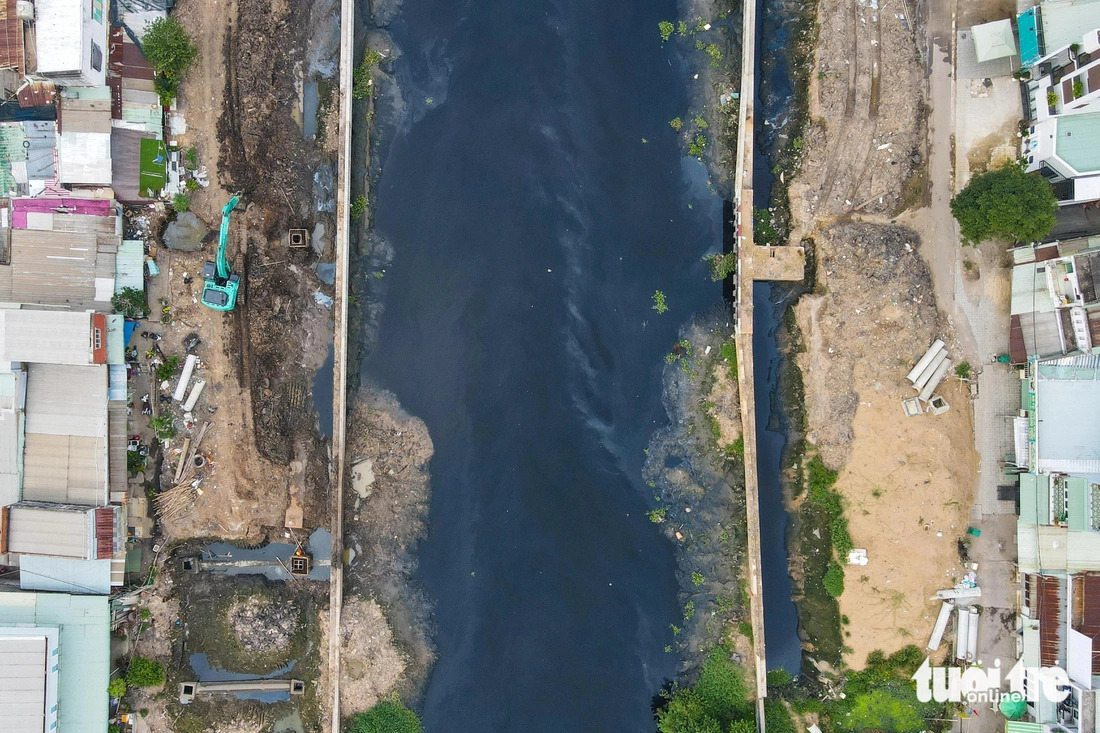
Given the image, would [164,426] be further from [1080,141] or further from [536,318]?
[1080,141]

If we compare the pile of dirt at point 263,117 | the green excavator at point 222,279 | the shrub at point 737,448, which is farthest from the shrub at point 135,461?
the shrub at point 737,448

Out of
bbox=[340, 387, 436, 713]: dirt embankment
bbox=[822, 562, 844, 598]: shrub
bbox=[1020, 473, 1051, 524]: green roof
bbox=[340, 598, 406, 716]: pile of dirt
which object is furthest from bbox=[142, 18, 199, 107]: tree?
bbox=[1020, 473, 1051, 524]: green roof

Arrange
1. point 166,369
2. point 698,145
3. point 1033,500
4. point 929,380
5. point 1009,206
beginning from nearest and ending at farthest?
1. point 1009,206
2. point 1033,500
3. point 929,380
4. point 166,369
5. point 698,145

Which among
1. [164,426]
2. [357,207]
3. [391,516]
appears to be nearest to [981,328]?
[391,516]

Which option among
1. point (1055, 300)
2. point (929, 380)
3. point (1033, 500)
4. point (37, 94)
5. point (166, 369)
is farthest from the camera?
point (166, 369)

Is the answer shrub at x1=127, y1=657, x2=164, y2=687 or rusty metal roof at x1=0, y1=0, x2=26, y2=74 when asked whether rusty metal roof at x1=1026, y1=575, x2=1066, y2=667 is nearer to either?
shrub at x1=127, y1=657, x2=164, y2=687

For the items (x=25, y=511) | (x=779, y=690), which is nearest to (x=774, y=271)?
(x=779, y=690)

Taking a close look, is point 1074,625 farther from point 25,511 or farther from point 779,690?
point 25,511
